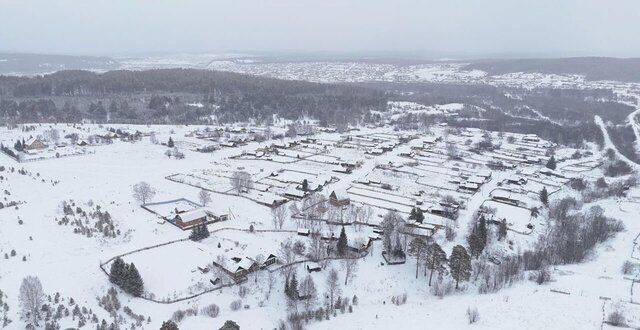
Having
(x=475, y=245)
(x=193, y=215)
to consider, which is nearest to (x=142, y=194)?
(x=193, y=215)

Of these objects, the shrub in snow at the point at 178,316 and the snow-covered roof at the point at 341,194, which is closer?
the shrub in snow at the point at 178,316

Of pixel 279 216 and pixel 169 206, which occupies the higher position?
pixel 279 216

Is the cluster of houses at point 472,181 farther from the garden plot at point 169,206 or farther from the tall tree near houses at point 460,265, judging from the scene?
the garden plot at point 169,206

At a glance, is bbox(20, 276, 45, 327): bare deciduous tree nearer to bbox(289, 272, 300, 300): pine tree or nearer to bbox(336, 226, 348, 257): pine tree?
bbox(289, 272, 300, 300): pine tree

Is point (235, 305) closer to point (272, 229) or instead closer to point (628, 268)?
point (272, 229)

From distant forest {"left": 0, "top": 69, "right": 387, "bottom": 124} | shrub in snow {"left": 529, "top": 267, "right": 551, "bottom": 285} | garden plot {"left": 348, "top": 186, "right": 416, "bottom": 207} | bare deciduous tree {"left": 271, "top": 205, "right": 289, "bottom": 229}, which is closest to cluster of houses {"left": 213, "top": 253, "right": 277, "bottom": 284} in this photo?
bare deciduous tree {"left": 271, "top": 205, "right": 289, "bottom": 229}

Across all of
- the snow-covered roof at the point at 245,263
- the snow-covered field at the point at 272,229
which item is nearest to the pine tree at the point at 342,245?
the snow-covered field at the point at 272,229
